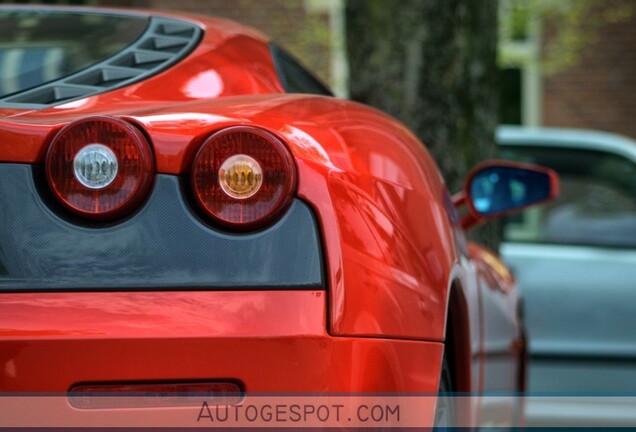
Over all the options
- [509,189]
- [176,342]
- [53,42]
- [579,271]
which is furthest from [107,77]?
[579,271]

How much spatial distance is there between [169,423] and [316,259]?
353 millimetres

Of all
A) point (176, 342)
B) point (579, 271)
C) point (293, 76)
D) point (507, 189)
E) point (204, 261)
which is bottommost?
point (579, 271)

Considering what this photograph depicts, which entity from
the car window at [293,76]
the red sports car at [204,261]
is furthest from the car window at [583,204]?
the red sports car at [204,261]

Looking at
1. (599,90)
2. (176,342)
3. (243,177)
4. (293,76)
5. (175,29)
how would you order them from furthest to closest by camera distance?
(599,90) → (293,76) → (175,29) → (243,177) → (176,342)

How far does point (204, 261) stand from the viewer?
1.92 metres

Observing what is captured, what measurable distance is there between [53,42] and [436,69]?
2442 mm

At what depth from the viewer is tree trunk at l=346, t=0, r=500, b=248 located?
4844 mm

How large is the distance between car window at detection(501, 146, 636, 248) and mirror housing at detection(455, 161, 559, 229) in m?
2.73

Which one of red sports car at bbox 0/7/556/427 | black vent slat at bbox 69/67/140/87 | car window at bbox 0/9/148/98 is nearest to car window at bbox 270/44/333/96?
car window at bbox 0/9/148/98

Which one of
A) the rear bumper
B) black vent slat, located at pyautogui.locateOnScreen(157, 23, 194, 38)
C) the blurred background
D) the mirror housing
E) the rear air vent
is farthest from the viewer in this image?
the blurred background

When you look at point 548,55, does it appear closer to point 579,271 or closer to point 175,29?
point 579,271

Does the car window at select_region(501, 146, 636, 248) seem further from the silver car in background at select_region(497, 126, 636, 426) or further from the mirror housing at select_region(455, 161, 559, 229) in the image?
the mirror housing at select_region(455, 161, 559, 229)

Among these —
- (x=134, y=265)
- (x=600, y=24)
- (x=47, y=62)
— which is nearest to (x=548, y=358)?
(x=47, y=62)

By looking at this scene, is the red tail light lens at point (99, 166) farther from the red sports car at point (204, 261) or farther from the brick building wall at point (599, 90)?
the brick building wall at point (599, 90)
